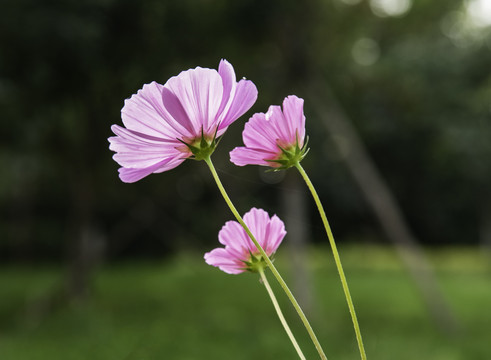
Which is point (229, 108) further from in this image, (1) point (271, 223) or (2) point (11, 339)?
(2) point (11, 339)

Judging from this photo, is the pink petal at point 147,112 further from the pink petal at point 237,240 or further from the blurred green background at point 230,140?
the blurred green background at point 230,140

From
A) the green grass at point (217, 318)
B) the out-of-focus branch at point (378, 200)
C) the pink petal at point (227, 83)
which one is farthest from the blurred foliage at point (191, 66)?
the pink petal at point (227, 83)

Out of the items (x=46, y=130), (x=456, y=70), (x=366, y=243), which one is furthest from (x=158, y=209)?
(x=366, y=243)

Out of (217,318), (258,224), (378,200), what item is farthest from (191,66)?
(258,224)

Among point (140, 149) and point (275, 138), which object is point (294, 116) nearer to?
point (275, 138)

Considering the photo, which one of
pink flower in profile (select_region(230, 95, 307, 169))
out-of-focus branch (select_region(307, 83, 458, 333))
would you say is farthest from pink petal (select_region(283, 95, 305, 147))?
out-of-focus branch (select_region(307, 83, 458, 333))
